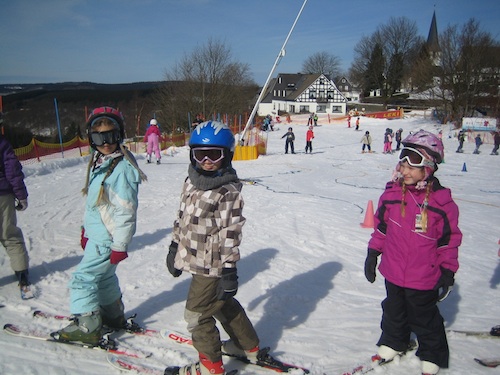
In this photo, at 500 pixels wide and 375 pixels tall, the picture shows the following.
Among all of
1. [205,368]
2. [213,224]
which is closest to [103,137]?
[213,224]

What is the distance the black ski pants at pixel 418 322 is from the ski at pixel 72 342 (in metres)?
2.04

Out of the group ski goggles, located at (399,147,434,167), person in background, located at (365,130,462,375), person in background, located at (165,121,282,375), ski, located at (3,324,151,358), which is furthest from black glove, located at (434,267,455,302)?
ski, located at (3,324,151,358)

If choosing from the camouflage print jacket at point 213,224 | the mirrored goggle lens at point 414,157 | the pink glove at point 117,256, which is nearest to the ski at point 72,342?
the pink glove at point 117,256

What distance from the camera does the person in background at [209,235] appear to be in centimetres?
264

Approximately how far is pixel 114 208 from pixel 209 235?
922 millimetres

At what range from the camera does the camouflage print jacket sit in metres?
2.63

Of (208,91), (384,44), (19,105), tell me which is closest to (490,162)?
(208,91)

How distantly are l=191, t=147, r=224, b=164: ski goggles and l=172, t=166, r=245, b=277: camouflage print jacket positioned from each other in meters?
0.11

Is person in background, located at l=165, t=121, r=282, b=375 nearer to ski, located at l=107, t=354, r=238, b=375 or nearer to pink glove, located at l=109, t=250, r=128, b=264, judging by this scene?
Result: ski, located at l=107, t=354, r=238, b=375

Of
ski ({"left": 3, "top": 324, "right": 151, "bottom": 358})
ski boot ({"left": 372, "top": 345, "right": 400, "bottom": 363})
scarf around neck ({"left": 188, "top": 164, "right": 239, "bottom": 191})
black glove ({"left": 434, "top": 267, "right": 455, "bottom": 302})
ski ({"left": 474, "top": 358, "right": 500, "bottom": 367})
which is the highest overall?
scarf around neck ({"left": 188, "top": 164, "right": 239, "bottom": 191})

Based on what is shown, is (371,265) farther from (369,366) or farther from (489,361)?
(489,361)

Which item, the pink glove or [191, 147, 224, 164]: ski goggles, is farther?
the pink glove

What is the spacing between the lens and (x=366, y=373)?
3100 mm

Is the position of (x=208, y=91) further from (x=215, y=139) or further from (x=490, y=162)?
(x=215, y=139)
